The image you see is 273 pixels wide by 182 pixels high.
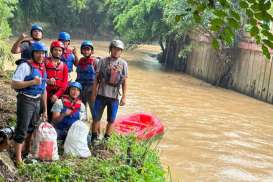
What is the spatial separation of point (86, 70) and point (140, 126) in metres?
2.76

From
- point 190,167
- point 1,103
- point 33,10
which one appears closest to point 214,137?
point 190,167

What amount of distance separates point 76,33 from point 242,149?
32997 mm

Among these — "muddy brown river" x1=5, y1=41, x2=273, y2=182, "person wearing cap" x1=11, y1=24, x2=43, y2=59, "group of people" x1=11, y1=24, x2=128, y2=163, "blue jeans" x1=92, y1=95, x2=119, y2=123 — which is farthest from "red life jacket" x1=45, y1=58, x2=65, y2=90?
"muddy brown river" x1=5, y1=41, x2=273, y2=182

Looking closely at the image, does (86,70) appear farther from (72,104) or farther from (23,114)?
(23,114)

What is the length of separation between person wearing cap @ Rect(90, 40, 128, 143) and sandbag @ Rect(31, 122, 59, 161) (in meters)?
1.26

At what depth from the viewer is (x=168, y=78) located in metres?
22.2

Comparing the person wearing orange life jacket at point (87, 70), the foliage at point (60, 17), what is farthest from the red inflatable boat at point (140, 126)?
the foliage at point (60, 17)

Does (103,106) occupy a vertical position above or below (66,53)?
below

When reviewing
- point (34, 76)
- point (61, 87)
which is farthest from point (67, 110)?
point (34, 76)

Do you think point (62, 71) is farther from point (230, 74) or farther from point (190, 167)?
point (230, 74)

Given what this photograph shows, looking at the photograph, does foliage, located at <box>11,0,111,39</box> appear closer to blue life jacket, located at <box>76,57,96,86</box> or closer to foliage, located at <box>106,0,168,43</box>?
foliage, located at <box>106,0,168,43</box>

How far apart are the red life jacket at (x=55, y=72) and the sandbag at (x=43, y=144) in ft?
3.35

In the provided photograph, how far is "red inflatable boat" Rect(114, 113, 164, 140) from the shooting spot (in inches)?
352

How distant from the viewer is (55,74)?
6617 mm
